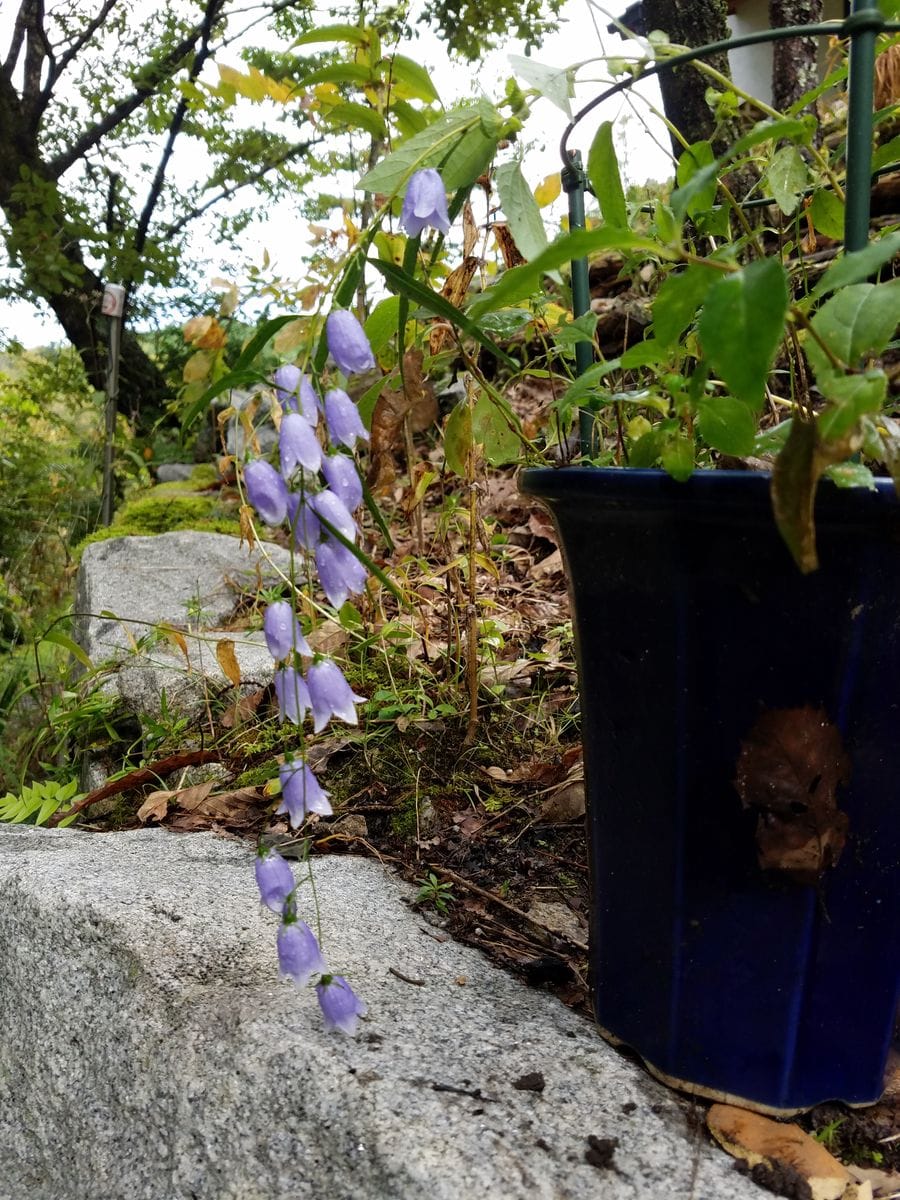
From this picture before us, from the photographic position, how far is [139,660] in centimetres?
215

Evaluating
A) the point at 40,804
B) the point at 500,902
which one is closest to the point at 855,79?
the point at 500,902

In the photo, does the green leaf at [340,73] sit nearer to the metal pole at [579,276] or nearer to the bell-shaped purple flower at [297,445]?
the metal pole at [579,276]

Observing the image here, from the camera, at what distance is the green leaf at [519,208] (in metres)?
0.74

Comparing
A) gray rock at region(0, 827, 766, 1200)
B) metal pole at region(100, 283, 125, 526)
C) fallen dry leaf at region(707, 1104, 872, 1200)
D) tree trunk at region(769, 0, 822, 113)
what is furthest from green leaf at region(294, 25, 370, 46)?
metal pole at region(100, 283, 125, 526)

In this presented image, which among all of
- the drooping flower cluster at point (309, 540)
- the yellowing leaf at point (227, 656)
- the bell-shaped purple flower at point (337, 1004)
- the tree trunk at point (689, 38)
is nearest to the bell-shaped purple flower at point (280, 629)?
the drooping flower cluster at point (309, 540)

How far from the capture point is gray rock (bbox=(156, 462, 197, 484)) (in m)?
5.19

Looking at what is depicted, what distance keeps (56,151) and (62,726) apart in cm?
577

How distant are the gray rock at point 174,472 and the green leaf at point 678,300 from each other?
4770mm

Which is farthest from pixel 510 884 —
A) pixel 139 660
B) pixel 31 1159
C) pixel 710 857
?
pixel 139 660

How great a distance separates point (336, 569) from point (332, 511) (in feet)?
0.16

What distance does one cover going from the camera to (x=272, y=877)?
2.77 feet

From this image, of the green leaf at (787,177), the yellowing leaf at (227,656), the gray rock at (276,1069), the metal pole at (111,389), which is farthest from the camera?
the metal pole at (111,389)

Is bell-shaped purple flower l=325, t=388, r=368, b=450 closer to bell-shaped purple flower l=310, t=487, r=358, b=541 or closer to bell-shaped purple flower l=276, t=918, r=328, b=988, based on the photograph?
bell-shaped purple flower l=310, t=487, r=358, b=541

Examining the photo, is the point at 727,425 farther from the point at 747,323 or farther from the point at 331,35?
the point at 331,35
